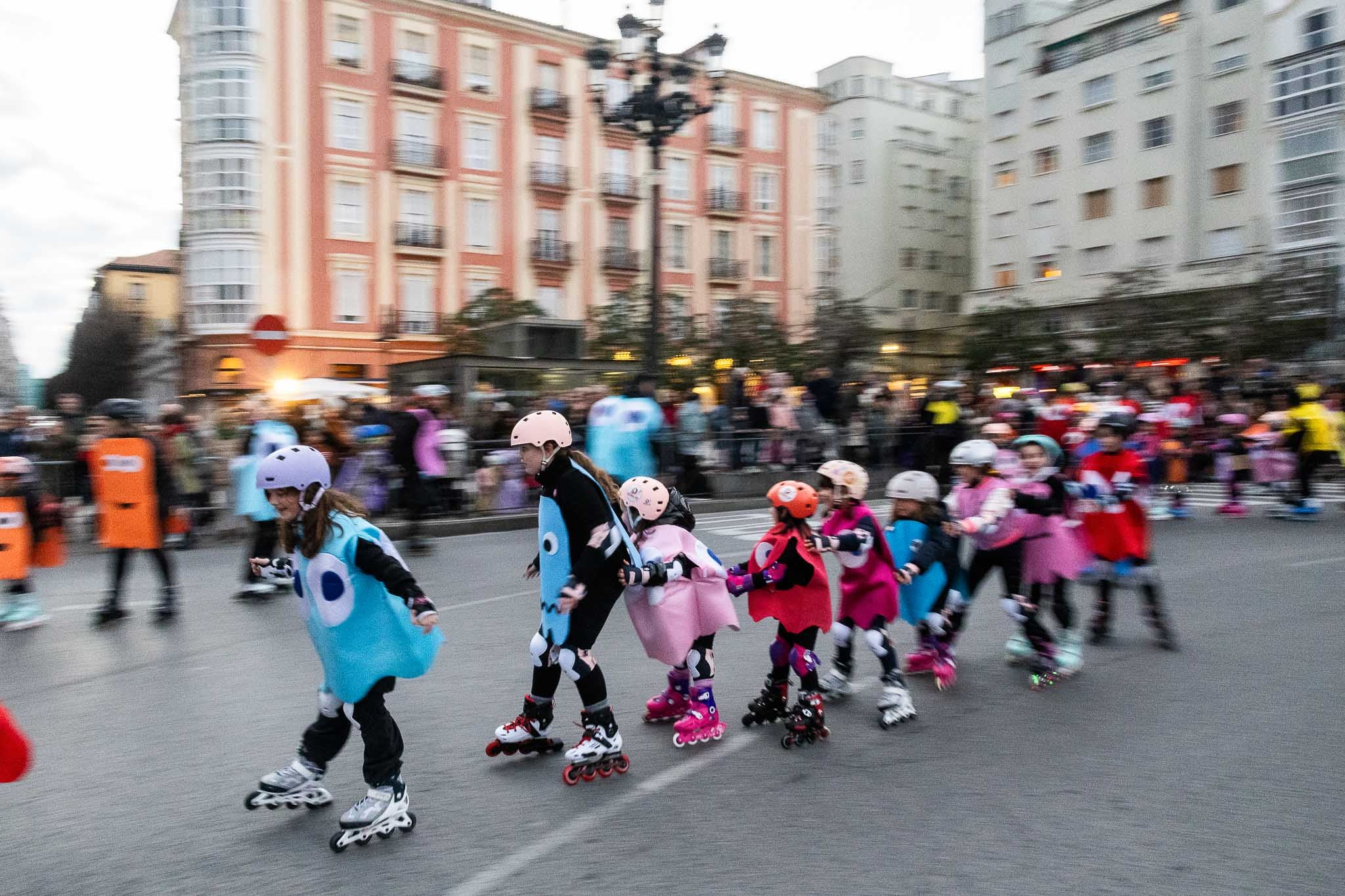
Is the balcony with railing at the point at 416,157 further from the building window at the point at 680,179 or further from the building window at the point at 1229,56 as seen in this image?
the building window at the point at 1229,56

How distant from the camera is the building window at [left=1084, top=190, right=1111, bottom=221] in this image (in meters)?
43.6

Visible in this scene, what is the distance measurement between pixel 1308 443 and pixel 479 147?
33.5 meters

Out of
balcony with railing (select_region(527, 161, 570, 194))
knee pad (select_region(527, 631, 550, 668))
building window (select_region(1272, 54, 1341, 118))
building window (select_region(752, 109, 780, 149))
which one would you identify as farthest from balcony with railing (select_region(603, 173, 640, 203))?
knee pad (select_region(527, 631, 550, 668))

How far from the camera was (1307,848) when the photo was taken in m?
4.05

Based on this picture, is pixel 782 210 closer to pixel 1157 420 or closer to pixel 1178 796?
pixel 1157 420

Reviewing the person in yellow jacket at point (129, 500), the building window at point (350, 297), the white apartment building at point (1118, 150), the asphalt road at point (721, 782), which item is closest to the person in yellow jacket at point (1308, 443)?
the asphalt road at point (721, 782)

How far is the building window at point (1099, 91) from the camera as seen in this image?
43500mm

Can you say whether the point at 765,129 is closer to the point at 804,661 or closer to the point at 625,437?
the point at 625,437

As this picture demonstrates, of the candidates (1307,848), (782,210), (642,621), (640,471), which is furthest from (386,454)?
(782,210)

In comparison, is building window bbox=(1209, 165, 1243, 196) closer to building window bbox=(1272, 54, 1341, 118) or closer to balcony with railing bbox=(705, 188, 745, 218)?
building window bbox=(1272, 54, 1341, 118)

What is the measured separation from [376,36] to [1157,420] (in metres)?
32.9

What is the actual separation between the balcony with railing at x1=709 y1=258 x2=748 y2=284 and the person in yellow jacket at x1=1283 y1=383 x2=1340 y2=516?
34.3 metres

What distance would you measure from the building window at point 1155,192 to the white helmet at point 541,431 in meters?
42.3

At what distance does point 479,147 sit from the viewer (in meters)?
41.7
